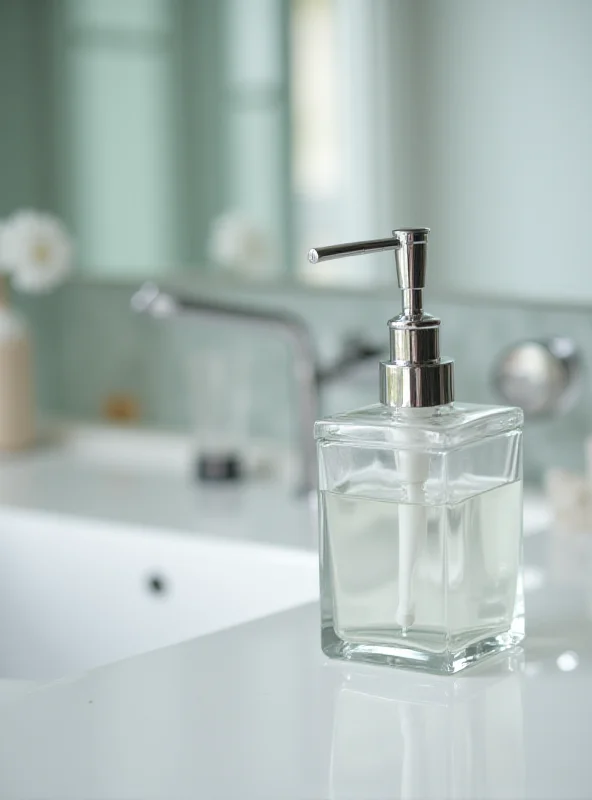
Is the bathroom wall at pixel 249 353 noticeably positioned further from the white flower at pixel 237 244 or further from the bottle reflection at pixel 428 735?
the bottle reflection at pixel 428 735

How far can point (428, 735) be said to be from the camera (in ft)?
1.87

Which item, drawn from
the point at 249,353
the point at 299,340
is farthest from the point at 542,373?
the point at 249,353

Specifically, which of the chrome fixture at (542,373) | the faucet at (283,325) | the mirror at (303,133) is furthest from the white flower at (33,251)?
the chrome fixture at (542,373)

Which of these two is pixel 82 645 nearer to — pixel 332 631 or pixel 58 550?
pixel 58 550

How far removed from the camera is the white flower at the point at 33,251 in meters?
1.46

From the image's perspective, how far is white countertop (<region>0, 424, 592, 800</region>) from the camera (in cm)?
Result: 53

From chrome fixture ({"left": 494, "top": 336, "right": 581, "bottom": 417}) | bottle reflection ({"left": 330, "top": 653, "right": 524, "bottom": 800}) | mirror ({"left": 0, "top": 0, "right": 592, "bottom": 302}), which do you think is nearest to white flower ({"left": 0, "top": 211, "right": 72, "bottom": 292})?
mirror ({"left": 0, "top": 0, "right": 592, "bottom": 302})

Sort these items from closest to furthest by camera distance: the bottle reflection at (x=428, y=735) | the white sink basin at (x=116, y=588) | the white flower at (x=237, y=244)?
1. the bottle reflection at (x=428, y=735)
2. the white sink basin at (x=116, y=588)
3. the white flower at (x=237, y=244)

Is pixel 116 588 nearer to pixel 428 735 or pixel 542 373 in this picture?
pixel 542 373

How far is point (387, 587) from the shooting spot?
64 centimetres

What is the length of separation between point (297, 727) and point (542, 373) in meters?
0.64

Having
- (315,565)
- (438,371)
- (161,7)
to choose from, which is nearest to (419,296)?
(438,371)

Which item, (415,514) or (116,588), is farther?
(116,588)

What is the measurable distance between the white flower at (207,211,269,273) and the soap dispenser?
780 mm
